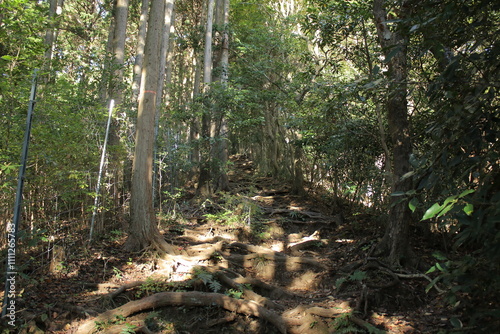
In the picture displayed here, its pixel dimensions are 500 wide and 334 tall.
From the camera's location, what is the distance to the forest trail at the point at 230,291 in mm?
4223

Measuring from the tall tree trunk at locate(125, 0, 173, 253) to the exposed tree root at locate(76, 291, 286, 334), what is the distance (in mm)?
1776

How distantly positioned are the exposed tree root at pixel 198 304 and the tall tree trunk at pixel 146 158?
178 centimetres

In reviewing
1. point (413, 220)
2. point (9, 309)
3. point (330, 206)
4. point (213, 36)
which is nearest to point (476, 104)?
point (9, 309)

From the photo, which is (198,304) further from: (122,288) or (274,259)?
(274,259)

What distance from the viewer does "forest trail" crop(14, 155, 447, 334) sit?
4223 millimetres

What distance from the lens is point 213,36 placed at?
47.3ft

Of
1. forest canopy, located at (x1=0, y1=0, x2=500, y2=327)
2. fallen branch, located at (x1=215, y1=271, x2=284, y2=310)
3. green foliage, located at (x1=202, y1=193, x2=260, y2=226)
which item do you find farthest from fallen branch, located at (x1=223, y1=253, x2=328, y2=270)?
green foliage, located at (x1=202, y1=193, x2=260, y2=226)

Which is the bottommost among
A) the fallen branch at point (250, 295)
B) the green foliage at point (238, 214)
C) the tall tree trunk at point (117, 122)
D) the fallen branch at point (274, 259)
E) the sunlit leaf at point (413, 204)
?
the fallen branch at point (250, 295)

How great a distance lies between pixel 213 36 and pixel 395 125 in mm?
10363

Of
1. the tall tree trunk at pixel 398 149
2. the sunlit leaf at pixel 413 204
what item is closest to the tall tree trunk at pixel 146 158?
the tall tree trunk at pixel 398 149

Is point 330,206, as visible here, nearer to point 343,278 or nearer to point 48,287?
point 343,278

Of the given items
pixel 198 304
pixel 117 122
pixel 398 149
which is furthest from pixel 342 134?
pixel 117 122

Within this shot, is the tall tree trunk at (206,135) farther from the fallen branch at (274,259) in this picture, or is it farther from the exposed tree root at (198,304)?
the exposed tree root at (198,304)

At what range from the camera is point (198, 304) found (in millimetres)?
4617
